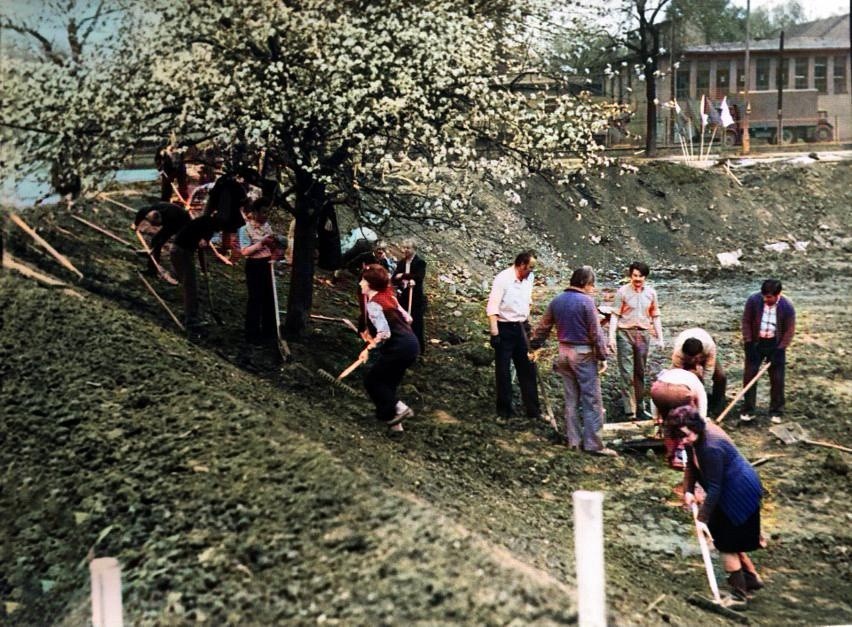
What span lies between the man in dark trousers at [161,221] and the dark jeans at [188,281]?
3.4 inches

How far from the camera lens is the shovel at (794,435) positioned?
5.21 m

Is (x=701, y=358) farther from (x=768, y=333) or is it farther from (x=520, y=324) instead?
(x=520, y=324)

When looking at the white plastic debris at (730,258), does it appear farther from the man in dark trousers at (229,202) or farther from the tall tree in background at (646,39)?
the man in dark trousers at (229,202)

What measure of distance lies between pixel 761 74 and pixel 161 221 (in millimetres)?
2951

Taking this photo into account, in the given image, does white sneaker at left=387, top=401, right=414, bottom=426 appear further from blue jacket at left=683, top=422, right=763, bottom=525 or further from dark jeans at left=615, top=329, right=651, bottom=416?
blue jacket at left=683, top=422, right=763, bottom=525

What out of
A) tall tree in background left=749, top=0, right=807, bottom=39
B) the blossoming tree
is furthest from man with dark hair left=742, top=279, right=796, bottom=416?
tall tree in background left=749, top=0, right=807, bottom=39

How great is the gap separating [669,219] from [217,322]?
2289 mm

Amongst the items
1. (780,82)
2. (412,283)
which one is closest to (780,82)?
(780,82)

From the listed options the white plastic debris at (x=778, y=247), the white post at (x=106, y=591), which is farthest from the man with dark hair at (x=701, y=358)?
the white post at (x=106, y=591)

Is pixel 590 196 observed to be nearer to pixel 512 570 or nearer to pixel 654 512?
pixel 654 512

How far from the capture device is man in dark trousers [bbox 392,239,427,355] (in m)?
5.38

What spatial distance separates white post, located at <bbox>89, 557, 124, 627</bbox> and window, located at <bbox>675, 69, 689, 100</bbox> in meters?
3.30

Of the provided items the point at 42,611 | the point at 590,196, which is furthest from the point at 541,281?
the point at 42,611

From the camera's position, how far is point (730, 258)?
5.42m
